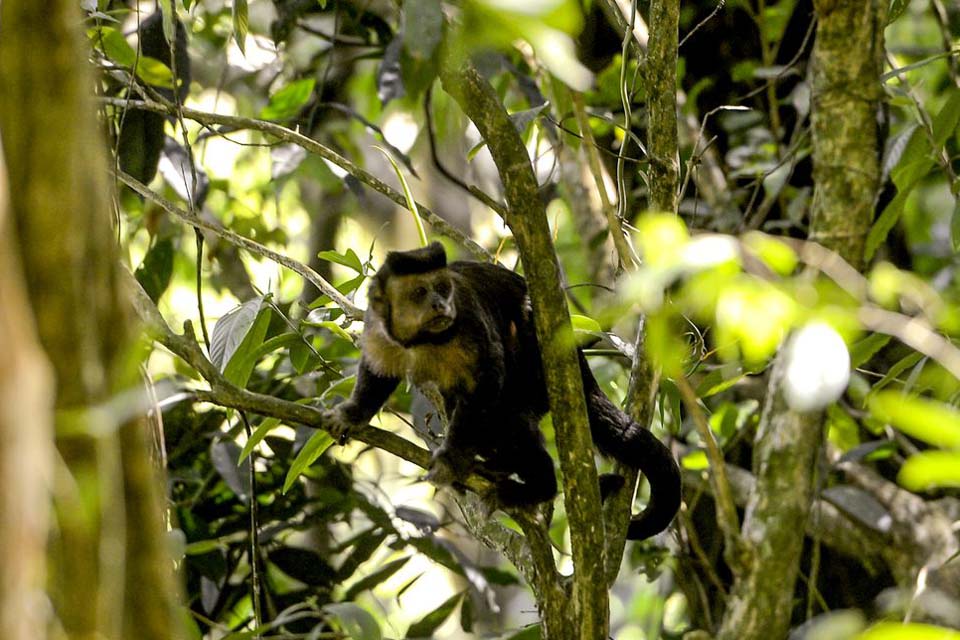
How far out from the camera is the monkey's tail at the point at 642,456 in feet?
11.7

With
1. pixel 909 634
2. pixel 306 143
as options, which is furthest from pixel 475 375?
pixel 909 634

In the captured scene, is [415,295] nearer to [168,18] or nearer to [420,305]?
[420,305]

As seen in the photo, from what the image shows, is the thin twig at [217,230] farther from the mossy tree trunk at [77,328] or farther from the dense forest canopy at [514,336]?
the mossy tree trunk at [77,328]

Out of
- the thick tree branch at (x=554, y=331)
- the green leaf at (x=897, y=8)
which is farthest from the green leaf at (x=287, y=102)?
the thick tree branch at (x=554, y=331)

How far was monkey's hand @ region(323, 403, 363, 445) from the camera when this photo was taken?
308 centimetres

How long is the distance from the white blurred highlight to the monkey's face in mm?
2608

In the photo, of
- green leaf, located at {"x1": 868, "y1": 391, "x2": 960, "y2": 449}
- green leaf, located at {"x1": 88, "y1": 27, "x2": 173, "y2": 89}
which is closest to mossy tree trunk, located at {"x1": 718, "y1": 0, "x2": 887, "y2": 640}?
green leaf, located at {"x1": 88, "y1": 27, "x2": 173, "y2": 89}

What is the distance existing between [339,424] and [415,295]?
71 centimetres

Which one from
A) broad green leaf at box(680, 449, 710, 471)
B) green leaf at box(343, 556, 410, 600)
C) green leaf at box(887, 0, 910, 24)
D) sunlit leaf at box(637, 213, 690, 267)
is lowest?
green leaf at box(343, 556, 410, 600)

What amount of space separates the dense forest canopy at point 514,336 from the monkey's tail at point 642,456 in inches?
6.3

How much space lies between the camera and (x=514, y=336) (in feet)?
13.7

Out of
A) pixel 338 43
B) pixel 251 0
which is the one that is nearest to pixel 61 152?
pixel 338 43

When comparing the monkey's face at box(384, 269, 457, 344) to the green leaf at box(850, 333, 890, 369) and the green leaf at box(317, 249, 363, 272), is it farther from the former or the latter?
the green leaf at box(850, 333, 890, 369)

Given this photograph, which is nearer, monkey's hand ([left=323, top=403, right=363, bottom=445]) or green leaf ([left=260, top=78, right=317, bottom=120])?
monkey's hand ([left=323, top=403, right=363, bottom=445])
